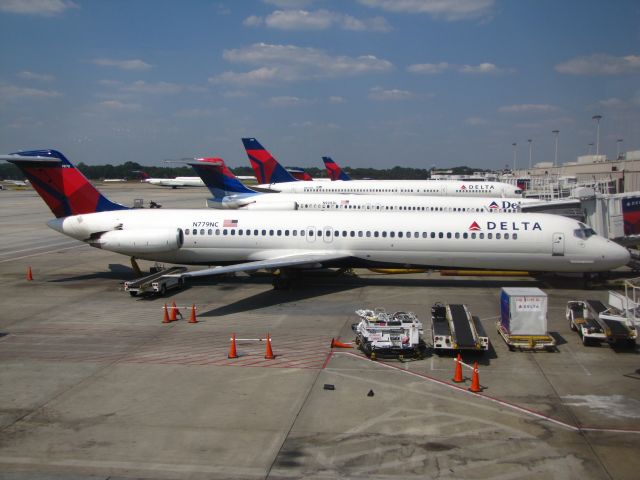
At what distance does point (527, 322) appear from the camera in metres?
14.7

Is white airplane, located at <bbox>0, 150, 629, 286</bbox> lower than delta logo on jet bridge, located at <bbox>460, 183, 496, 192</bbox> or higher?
lower

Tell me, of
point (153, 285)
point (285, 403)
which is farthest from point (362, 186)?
point (285, 403)

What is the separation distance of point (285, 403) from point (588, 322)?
9.66 metres

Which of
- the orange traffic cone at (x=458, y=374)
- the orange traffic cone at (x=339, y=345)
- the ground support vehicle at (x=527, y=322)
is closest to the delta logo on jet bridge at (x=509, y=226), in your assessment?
the ground support vehicle at (x=527, y=322)

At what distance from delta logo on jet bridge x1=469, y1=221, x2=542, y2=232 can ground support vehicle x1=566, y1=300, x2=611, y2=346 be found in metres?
4.97

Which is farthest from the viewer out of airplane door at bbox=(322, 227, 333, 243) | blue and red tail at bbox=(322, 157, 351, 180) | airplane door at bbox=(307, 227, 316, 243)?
blue and red tail at bbox=(322, 157, 351, 180)

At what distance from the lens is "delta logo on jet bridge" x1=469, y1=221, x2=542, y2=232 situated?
2138 cm

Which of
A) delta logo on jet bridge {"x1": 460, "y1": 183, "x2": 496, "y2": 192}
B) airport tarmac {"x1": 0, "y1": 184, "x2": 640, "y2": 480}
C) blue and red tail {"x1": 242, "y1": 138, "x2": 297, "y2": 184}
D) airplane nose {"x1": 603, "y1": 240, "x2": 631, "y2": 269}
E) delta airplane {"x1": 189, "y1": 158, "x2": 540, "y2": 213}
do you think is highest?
blue and red tail {"x1": 242, "y1": 138, "x2": 297, "y2": 184}

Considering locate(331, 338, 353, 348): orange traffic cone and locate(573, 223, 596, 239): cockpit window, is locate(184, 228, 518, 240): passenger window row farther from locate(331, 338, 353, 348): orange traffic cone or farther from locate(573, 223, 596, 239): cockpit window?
locate(331, 338, 353, 348): orange traffic cone

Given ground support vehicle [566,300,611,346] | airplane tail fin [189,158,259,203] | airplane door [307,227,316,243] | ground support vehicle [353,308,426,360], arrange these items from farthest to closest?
1. airplane tail fin [189,158,259,203]
2. airplane door [307,227,316,243]
3. ground support vehicle [566,300,611,346]
4. ground support vehicle [353,308,426,360]

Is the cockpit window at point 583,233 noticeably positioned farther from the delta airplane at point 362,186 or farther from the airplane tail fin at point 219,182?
the delta airplane at point 362,186

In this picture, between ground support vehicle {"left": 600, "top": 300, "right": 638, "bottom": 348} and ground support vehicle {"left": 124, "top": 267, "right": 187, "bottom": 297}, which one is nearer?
ground support vehicle {"left": 600, "top": 300, "right": 638, "bottom": 348}

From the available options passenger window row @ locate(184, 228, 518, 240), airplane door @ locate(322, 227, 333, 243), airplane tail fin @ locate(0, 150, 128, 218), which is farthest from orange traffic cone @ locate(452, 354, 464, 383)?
airplane tail fin @ locate(0, 150, 128, 218)

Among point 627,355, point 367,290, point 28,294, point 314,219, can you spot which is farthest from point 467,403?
point 28,294
